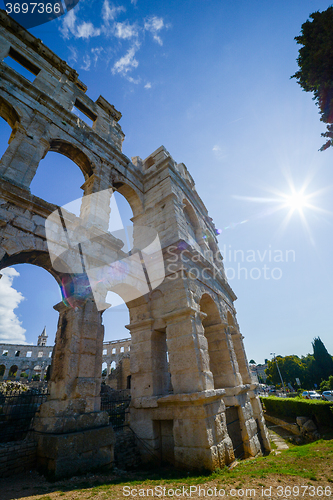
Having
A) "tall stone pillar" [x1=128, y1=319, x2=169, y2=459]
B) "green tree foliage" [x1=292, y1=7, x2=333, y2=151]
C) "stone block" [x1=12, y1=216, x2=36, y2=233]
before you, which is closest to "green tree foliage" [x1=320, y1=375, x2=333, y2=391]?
"tall stone pillar" [x1=128, y1=319, x2=169, y2=459]

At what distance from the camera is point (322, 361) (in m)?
38.9

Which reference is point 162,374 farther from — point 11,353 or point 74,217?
point 11,353

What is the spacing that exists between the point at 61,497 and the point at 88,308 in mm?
3250

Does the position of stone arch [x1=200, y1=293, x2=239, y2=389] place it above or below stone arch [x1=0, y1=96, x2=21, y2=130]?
below

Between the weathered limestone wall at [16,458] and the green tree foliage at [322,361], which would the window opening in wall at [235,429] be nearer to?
the weathered limestone wall at [16,458]

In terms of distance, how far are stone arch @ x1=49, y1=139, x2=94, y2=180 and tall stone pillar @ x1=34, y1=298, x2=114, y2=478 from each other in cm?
522

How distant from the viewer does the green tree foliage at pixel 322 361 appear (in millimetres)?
37875

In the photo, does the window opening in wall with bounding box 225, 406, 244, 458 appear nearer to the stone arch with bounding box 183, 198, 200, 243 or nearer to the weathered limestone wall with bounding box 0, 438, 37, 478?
the weathered limestone wall with bounding box 0, 438, 37, 478

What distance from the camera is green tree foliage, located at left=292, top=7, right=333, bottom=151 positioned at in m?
5.65

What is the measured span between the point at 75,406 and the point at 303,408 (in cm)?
1551

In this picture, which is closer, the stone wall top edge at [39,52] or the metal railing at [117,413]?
the metal railing at [117,413]

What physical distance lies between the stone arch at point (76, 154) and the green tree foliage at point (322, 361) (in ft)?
151

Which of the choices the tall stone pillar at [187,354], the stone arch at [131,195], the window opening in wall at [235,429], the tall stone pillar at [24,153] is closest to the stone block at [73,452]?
the tall stone pillar at [187,354]

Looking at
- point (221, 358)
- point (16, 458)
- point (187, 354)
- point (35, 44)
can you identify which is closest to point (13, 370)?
point (221, 358)
